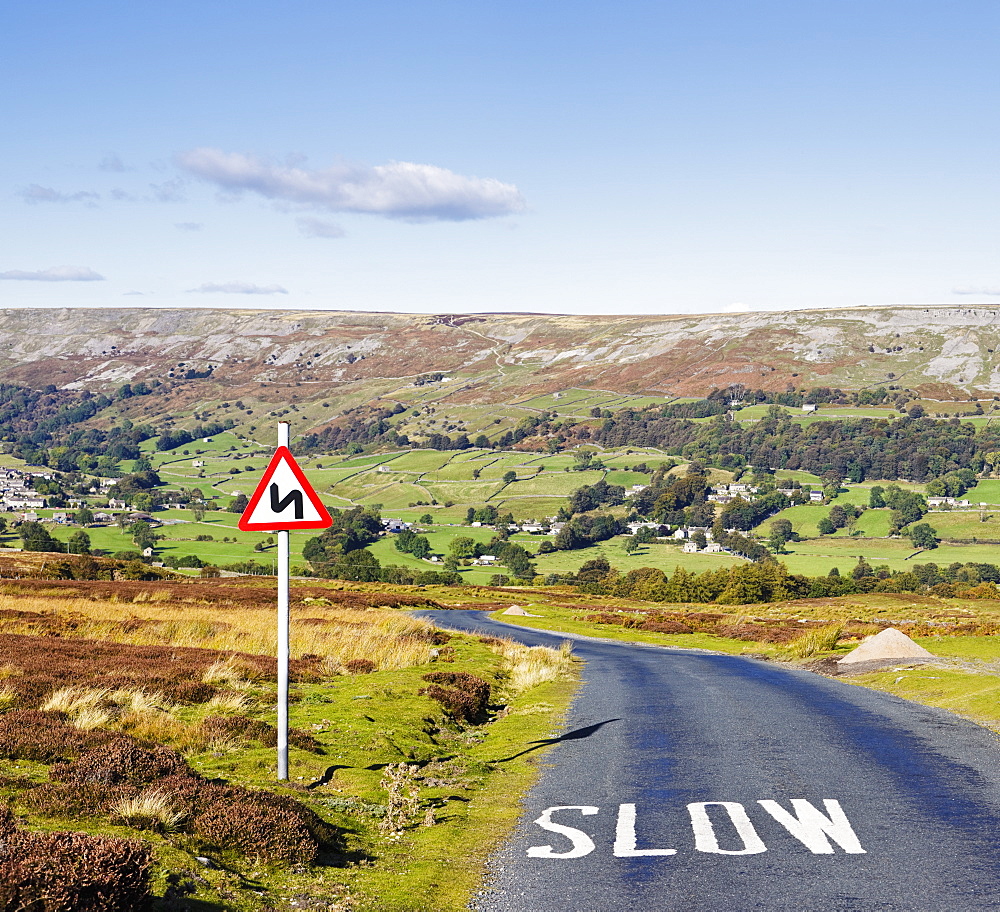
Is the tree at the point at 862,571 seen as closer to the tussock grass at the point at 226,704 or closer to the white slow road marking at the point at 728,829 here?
the tussock grass at the point at 226,704

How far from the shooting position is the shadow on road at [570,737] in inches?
591

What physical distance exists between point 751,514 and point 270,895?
20103 cm

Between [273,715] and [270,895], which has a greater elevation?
[270,895]

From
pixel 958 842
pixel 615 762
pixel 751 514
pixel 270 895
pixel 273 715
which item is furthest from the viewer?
pixel 751 514

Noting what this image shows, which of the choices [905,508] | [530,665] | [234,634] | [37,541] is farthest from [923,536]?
[234,634]

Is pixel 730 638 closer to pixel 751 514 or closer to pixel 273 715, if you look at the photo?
pixel 273 715

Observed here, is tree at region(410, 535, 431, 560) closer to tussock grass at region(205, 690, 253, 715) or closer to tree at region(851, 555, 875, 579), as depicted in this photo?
tree at region(851, 555, 875, 579)

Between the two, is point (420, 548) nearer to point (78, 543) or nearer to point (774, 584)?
A: point (78, 543)

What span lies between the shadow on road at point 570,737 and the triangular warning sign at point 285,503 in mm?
6103

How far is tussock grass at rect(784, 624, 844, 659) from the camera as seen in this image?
125ft

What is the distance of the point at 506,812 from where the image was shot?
1121 cm

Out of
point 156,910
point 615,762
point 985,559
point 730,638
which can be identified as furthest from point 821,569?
point 156,910

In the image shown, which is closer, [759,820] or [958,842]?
[958,842]

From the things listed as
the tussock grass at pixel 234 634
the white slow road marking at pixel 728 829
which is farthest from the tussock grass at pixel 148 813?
the tussock grass at pixel 234 634
